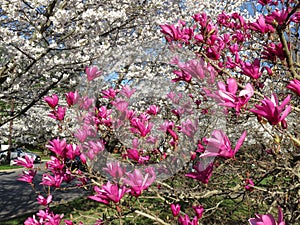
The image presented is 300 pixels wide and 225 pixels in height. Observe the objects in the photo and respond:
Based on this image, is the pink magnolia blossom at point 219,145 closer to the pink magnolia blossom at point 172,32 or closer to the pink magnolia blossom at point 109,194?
the pink magnolia blossom at point 109,194

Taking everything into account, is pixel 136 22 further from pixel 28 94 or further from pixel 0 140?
pixel 0 140

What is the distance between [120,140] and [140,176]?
72 centimetres

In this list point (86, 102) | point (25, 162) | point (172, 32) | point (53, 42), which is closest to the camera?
point (172, 32)

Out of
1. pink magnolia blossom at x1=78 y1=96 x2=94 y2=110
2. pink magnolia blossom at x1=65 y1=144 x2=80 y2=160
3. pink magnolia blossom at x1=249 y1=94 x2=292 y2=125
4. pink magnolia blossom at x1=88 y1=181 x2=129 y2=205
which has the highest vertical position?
pink magnolia blossom at x1=249 y1=94 x2=292 y2=125

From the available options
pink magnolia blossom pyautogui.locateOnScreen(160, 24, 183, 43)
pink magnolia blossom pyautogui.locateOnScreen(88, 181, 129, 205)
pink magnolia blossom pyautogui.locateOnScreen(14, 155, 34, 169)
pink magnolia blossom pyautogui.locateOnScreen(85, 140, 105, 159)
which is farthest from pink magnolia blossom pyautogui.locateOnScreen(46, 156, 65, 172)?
pink magnolia blossom pyautogui.locateOnScreen(160, 24, 183, 43)

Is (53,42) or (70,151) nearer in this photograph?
(70,151)

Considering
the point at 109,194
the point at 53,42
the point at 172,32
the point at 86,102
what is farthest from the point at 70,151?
the point at 53,42

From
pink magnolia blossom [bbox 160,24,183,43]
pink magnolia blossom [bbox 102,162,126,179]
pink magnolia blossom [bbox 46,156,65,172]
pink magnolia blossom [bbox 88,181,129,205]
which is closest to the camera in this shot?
pink magnolia blossom [bbox 88,181,129,205]

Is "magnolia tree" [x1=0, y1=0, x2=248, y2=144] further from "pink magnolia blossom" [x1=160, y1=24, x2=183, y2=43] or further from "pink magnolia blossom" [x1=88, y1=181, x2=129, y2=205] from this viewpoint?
"pink magnolia blossom" [x1=88, y1=181, x2=129, y2=205]

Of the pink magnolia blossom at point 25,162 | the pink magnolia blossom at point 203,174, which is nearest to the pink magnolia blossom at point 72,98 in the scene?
the pink magnolia blossom at point 25,162

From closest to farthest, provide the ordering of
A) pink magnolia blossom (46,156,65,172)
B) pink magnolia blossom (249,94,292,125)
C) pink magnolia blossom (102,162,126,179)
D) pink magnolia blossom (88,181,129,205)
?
1. pink magnolia blossom (249,94,292,125)
2. pink magnolia blossom (88,181,129,205)
3. pink magnolia blossom (102,162,126,179)
4. pink magnolia blossom (46,156,65,172)

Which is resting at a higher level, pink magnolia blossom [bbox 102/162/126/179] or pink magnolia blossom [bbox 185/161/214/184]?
pink magnolia blossom [bbox 185/161/214/184]

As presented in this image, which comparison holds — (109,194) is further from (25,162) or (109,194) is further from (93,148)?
(25,162)

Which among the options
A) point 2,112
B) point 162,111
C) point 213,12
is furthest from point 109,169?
point 213,12
